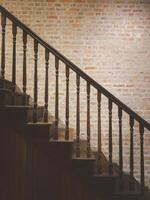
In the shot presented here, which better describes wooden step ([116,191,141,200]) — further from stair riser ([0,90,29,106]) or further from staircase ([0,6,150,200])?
stair riser ([0,90,29,106])

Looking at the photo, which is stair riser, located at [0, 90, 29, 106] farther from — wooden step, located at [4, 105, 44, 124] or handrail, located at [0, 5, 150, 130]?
handrail, located at [0, 5, 150, 130]

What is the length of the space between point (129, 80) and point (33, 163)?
2300 millimetres

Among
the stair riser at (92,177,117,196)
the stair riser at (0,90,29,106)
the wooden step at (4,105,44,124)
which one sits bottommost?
the stair riser at (92,177,117,196)

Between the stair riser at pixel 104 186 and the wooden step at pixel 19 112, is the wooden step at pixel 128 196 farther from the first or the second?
the wooden step at pixel 19 112

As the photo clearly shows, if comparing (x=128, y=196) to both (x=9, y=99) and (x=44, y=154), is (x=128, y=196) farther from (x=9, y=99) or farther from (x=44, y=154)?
(x=9, y=99)

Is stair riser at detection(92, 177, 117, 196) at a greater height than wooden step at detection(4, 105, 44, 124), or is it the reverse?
wooden step at detection(4, 105, 44, 124)

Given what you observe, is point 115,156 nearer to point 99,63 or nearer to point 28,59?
point 99,63

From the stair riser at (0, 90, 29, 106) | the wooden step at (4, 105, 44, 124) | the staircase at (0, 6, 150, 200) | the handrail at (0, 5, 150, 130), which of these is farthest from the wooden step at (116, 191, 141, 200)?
the stair riser at (0, 90, 29, 106)

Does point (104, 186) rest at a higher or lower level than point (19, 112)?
lower

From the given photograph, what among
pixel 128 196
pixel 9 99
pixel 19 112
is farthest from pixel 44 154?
pixel 128 196

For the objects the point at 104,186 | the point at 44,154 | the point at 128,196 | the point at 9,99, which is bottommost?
the point at 128,196

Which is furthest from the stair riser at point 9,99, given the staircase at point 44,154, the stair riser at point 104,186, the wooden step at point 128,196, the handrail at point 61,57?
the wooden step at point 128,196

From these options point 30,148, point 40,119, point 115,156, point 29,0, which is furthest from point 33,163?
point 29,0

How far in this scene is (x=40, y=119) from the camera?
4691 mm
